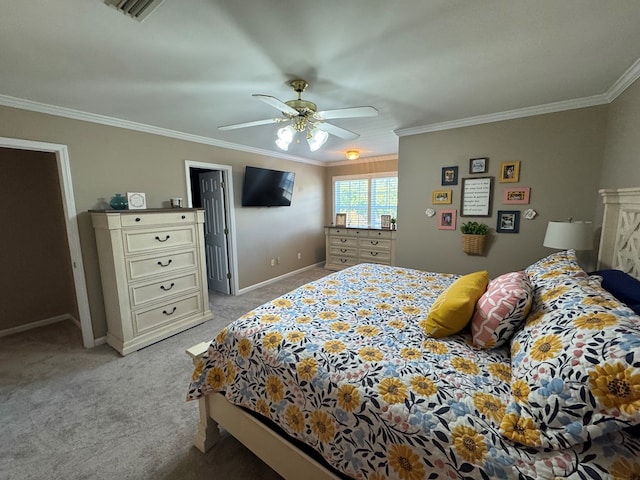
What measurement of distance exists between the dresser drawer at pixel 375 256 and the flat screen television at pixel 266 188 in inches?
Answer: 69.3

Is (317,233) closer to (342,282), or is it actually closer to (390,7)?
(342,282)

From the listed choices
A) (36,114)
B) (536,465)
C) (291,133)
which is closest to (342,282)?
(291,133)

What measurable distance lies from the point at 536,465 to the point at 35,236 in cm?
482

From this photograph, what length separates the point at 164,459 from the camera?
1518mm

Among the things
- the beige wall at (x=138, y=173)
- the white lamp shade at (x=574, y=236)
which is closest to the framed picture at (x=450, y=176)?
the white lamp shade at (x=574, y=236)

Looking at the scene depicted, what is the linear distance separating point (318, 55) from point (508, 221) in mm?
2672

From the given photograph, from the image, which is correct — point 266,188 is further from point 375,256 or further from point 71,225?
point 71,225

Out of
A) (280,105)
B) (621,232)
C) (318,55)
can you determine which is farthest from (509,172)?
(280,105)

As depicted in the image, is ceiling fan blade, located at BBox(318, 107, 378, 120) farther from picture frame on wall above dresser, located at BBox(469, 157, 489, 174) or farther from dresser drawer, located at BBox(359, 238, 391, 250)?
dresser drawer, located at BBox(359, 238, 391, 250)

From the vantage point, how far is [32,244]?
3160mm

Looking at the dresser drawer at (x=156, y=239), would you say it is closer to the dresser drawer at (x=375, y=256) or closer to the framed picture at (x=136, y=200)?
the framed picture at (x=136, y=200)

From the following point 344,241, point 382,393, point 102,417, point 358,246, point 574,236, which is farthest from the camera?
point 344,241

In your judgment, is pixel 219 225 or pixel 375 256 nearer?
pixel 219 225

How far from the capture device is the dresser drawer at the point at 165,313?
2678 mm
